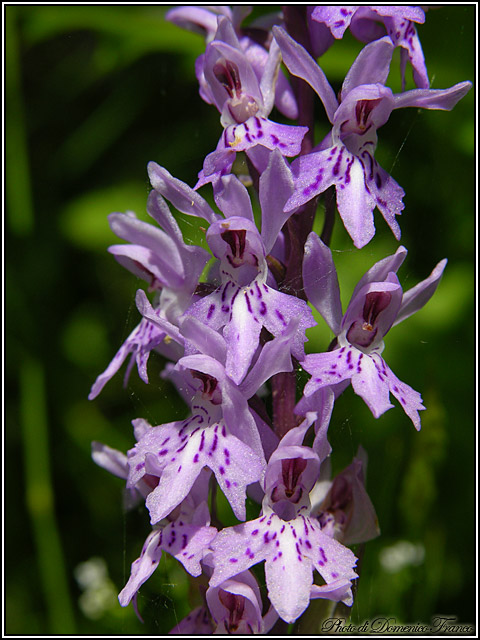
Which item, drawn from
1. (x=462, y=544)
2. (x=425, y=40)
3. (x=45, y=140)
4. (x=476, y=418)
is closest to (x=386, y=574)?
(x=462, y=544)

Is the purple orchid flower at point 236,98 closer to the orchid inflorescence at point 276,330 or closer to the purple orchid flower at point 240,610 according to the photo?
the orchid inflorescence at point 276,330

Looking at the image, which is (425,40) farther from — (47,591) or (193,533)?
(47,591)

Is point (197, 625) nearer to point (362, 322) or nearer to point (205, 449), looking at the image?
point (205, 449)

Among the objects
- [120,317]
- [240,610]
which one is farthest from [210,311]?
[120,317]

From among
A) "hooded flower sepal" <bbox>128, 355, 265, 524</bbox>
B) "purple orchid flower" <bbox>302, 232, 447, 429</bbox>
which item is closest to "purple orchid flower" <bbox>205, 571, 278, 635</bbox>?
"hooded flower sepal" <bbox>128, 355, 265, 524</bbox>

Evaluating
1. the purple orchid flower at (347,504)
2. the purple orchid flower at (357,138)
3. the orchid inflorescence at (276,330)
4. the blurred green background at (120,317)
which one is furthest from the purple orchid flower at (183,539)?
the purple orchid flower at (357,138)

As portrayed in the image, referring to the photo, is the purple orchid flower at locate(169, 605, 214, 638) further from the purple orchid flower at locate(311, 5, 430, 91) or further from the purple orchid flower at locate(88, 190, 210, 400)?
the purple orchid flower at locate(311, 5, 430, 91)
